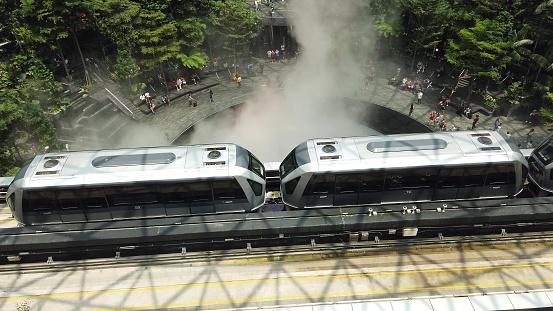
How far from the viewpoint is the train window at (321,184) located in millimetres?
15318

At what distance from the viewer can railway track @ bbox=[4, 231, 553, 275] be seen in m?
13.5

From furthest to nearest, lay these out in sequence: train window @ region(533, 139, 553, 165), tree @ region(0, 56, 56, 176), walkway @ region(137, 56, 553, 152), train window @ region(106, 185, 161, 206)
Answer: walkway @ region(137, 56, 553, 152) < tree @ region(0, 56, 56, 176) < train window @ region(533, 139, 553, 165) < train window @ region(106, 185, 161, 206)

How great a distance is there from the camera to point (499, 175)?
52.1 ft

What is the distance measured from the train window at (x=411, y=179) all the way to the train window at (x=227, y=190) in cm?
600

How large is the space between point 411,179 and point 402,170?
0.69 meters

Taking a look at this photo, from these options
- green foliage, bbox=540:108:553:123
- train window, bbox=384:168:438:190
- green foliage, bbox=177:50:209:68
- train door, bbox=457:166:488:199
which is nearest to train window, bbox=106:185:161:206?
train window, bbox=384:168:438:190

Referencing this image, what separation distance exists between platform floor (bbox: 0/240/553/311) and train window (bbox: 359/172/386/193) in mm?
3025

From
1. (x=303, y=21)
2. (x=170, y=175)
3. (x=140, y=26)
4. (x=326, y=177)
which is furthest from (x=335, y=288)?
(x=303, y=21)

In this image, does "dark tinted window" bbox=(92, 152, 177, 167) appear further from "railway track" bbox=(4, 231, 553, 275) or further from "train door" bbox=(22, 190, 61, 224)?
"railway track" bbox=(4, 231, 553, 275)

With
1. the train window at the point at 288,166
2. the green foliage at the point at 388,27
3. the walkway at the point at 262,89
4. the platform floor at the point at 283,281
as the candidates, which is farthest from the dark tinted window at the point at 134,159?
the green foliage at the point at 388,27

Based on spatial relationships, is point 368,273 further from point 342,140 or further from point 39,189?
point 39,189

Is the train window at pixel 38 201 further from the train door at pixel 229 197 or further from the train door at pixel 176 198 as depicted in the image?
the train door at pixel 229 197

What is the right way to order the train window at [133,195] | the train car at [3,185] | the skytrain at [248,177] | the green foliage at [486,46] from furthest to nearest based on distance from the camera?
the green foliage at [486,46]
the train car at [3,185]
the train window at [133,195]
the skytrain at [248,177]

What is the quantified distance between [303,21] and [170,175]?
2885 cm
